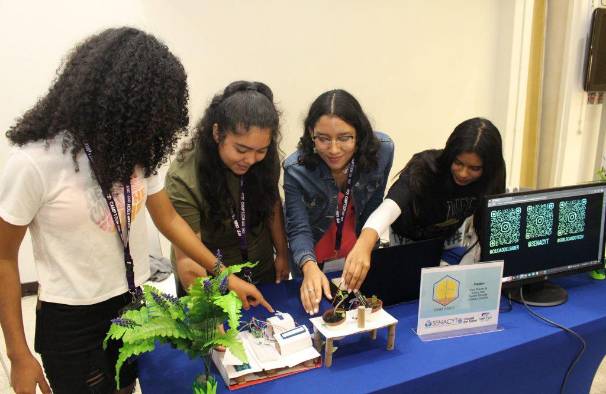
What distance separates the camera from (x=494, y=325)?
1.24 metres

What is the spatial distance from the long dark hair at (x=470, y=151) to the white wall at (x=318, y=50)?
1623 millimetres

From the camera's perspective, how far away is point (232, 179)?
1.42 metres

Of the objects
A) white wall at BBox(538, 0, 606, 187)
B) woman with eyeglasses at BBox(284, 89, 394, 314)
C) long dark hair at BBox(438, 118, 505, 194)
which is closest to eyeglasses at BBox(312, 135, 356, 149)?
woman with eyeglasses at BBox(284, 89, 394, 314)

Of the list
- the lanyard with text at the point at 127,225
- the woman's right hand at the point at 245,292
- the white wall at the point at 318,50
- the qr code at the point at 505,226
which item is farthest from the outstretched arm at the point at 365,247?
the white wall at the point at 318,50

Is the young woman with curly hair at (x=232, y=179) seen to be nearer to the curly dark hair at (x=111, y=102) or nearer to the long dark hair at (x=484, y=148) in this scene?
the curly dark hair at (x=111, y=102)

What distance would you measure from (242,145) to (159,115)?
1.14 ft

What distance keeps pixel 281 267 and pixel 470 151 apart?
811 mm

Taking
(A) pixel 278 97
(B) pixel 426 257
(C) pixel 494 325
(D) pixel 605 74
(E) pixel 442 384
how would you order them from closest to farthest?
(E) pixel 442 384 < (C) pixel 494 325 < (B) pixel 426 257 < (A) pixel 278 97 < (D) pixel 605 74

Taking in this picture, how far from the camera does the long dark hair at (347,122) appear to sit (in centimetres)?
146

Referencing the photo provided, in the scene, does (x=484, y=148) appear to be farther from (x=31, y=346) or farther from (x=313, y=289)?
(x=31, y=346)

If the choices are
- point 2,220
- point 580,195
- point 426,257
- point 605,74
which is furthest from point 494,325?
point 605,74

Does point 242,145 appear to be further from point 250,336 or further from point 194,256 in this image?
point 250,336

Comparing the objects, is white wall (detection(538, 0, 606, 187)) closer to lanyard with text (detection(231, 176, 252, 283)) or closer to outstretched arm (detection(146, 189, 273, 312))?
lanyard with text (detection(231, 176, 252, 283))

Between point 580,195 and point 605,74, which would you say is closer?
point 580,195
